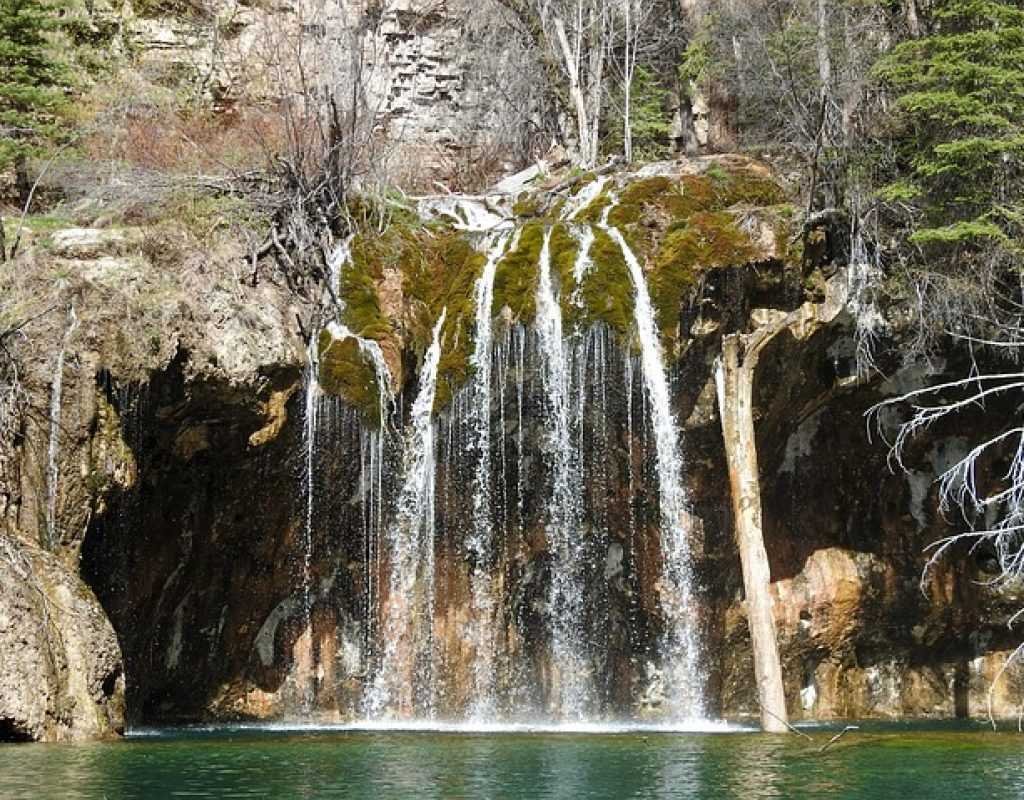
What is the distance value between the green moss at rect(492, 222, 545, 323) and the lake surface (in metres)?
6.17

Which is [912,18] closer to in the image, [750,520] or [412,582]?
[750,520]

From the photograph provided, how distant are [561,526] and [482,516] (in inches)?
44.7

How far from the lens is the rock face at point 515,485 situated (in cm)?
1709

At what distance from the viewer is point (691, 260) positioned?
60.3 ft

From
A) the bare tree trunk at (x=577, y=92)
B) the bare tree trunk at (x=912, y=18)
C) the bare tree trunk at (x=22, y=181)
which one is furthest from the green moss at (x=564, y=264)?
the bare tree trunk at (x=22, y=181)

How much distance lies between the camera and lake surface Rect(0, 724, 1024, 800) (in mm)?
9484

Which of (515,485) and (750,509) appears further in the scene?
(515,485)

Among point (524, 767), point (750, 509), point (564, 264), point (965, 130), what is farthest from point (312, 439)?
point (965, 130)

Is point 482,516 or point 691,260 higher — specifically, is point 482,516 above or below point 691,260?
below

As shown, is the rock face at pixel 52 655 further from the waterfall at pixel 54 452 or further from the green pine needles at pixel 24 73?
the green pine needles at pixel 24 73

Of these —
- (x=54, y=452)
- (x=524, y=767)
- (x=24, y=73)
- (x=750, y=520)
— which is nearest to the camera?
(x=524, y=767)

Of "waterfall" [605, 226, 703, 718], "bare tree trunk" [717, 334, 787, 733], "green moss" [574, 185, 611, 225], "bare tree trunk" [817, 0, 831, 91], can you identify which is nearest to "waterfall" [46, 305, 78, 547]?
"waterfall" [605, 226, 703, 718]

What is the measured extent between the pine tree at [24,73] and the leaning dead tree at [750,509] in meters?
10.5

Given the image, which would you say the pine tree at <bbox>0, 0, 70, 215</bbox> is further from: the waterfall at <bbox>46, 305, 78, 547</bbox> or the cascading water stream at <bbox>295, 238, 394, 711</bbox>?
the waterfall at <bbox>46, 305, 78, 547</bbox>
